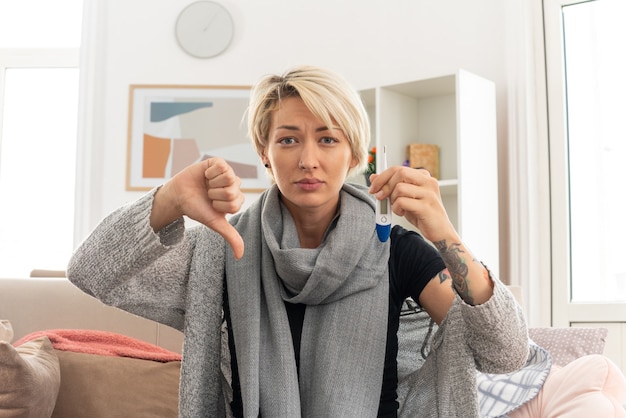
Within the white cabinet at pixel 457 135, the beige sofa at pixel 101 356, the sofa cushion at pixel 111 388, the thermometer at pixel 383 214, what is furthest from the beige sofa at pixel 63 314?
the white cabinet at pixel 457 135

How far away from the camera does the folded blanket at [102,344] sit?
2152 millimetres

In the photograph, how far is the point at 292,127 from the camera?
165 cm

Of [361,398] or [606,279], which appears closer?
[361,398]

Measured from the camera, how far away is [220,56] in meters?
4.31

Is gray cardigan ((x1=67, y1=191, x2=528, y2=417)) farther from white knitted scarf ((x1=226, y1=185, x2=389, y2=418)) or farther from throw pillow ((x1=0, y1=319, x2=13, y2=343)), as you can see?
throw pillow ((x1=0, y1=319, x2=13, y2=343))

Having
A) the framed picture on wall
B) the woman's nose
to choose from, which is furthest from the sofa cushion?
the framed picture on wall

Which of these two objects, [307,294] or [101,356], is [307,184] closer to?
[307,294]

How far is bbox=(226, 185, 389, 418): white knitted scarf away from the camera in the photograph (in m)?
1.59

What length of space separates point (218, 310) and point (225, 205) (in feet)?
1.16

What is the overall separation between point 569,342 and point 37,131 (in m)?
3.22

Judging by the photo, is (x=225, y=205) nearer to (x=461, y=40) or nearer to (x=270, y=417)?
(x=270, y=417)

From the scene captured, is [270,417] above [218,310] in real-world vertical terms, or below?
below

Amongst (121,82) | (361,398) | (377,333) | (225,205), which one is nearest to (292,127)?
(225,205)

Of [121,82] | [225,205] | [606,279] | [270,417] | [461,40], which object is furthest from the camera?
[121,82]
